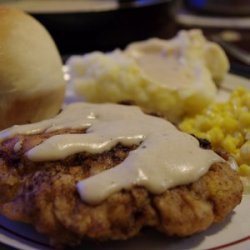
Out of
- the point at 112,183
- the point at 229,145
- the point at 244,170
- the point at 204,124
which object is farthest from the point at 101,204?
the point at 204,124

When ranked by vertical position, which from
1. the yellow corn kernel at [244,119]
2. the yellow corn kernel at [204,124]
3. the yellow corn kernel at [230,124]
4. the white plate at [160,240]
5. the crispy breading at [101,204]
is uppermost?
the crispy breading at [101,204]

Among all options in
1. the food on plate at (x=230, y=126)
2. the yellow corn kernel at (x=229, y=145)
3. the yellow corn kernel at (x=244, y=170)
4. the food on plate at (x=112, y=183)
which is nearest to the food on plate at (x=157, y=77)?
the food on plate at (x=230, y=126)

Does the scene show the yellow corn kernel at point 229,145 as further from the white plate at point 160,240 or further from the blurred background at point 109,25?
the blurred background at point 109,25

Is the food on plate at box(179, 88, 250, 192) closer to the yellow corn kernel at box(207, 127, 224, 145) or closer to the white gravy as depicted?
the yellow corn kernel at box(207, 127, 224, 145)

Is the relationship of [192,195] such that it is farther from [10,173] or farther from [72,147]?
[10,173]

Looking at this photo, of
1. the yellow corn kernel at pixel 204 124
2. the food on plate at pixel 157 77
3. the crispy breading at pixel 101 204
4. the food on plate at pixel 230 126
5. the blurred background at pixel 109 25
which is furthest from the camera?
the blurred background at pixel 109 25

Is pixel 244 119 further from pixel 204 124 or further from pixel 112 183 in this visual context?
pixel 112 183

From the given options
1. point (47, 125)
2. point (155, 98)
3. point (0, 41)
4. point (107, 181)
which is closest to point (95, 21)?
point (155, 98)
